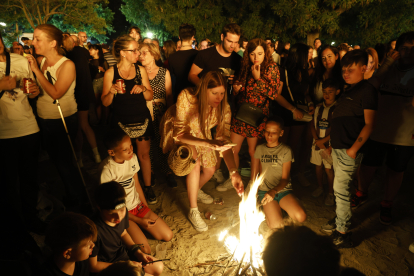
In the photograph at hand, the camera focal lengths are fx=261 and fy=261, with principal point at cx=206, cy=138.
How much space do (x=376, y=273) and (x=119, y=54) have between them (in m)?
4.06

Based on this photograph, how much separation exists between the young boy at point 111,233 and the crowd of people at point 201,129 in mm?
10

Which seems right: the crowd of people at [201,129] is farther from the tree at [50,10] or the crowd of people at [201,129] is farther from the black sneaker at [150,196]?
the tree at [50,10]

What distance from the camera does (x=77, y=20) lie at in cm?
2534

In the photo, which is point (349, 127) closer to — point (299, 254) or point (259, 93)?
point (259, 93)

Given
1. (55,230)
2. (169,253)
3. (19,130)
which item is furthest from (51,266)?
(19,130)

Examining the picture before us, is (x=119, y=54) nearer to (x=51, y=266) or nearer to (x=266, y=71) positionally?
(x=266, y=71)

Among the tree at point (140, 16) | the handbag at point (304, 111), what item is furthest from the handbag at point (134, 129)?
the tree at point (140, 16)

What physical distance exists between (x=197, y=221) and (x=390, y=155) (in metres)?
2.67

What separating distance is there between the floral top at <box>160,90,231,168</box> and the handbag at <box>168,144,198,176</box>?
0.19 meters

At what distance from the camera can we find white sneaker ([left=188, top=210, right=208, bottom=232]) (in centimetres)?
342

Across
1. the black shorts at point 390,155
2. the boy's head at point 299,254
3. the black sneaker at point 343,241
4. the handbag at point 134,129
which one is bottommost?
the boy's head at point 299,254

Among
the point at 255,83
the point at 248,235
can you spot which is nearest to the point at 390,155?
the point at 255,83

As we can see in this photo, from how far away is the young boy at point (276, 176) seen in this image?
3.39 m

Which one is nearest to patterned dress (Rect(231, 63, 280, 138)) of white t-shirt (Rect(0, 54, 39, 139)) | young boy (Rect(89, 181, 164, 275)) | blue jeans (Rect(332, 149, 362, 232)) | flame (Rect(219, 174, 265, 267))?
flame (Rect(219, 174, 265, 267))
